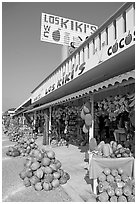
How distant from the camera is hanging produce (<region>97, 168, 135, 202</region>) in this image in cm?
350

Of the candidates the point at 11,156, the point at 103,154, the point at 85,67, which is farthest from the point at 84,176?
the point at 11,156

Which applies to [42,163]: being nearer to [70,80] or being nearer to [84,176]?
[84,176]

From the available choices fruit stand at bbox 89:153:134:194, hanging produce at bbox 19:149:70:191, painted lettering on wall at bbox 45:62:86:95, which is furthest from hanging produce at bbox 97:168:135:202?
painted lettering on wall at bbox 45:62:86:95

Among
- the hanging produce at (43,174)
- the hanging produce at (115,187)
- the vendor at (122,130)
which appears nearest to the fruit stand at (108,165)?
the hanging produce at (115,187)

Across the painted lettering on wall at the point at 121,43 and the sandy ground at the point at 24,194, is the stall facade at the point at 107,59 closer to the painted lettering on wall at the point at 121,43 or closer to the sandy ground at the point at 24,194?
the painted lettering on wall at the point at 121,43

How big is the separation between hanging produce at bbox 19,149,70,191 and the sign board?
26.0 feet

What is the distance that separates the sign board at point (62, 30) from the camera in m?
11.4

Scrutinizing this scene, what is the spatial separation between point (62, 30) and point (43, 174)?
31.8 ft

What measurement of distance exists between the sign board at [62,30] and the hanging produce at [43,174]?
7.94m

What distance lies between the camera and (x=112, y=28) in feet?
16.5

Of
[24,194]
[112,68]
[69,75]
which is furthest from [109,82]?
[69,75]

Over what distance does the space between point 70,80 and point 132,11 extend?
4.55m

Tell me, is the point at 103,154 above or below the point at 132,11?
below

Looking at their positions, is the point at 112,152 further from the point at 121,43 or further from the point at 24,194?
the point at 121,43
